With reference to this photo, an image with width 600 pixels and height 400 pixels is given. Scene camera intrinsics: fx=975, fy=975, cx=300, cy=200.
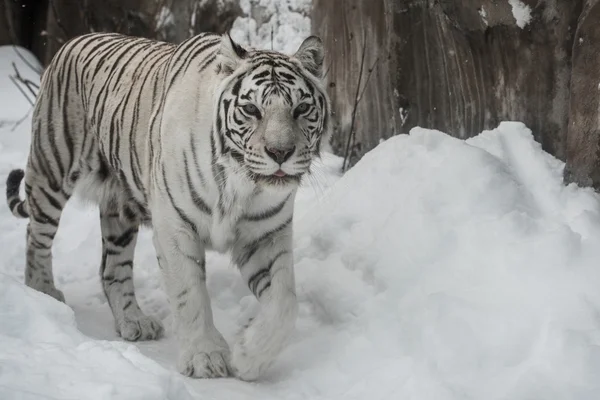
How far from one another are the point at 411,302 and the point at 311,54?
1129 millimetres

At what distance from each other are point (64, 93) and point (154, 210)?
1180 mm

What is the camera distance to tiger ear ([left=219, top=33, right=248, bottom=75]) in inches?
158

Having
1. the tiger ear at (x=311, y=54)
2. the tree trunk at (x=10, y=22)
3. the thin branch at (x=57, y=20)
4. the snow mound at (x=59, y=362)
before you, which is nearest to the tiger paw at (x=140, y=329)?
the snow mound at (x=59, y=362)

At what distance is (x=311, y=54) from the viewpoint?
4102 millimetres

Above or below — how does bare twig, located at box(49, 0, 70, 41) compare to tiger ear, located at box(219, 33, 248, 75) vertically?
below

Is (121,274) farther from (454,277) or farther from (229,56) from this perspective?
(454,277)

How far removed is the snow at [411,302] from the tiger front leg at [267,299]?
13 centimetres

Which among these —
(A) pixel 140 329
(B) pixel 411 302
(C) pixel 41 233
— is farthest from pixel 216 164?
(C) pixel 41 233

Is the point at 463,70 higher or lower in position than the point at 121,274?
higher

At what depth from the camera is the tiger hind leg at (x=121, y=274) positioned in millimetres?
4840

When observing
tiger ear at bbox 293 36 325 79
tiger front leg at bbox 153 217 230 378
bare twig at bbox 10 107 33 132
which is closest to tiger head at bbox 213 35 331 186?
tiger ear at bbox 293 36 325 79

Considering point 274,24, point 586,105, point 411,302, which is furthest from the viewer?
point 274,24

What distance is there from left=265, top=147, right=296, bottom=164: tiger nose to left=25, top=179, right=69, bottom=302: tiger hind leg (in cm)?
183

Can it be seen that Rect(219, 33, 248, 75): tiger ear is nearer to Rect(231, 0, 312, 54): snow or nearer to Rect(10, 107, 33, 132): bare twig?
Rect(231, 0, 312, 54): snow
